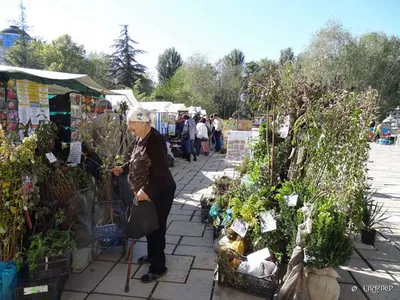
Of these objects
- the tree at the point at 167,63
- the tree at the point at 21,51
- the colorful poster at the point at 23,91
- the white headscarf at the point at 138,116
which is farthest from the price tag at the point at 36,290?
the tree at the point at 167,63

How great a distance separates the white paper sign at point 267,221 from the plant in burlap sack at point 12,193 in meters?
2.03

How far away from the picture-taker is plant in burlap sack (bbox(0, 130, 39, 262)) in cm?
214

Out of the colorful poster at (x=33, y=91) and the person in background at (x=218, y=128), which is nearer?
the colorful poster at (x=33, y=91)

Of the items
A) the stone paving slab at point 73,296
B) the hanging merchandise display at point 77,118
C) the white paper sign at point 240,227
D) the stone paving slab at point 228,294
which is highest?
the hanging merchandise display at point 77,118

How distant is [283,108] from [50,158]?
2781 millimetres

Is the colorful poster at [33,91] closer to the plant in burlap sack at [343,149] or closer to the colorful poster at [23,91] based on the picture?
the colorful poster at [23,91]

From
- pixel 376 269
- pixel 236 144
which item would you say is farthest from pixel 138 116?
pixel 236 144

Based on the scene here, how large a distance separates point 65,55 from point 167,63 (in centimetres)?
2153

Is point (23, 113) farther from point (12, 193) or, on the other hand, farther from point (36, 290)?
point (36, 290)

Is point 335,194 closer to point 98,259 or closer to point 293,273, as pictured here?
point 293,273

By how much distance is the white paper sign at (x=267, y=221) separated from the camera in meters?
2.52

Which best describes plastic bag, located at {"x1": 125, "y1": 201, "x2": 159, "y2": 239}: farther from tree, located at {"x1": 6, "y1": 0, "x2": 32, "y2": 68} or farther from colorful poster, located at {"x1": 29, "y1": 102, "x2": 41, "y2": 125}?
tree, located at {"x1": 6, "y1": 0, "x2": 32, "y2": 68}

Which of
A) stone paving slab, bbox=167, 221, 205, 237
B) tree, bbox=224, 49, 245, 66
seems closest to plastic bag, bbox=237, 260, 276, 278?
stone paving slab, bbox=167, 221, 205, 237

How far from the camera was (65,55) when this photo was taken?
30516 millimetres
